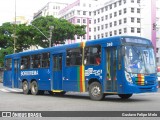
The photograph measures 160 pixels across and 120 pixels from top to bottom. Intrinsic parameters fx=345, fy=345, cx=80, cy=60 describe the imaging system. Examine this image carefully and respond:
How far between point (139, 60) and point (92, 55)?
237 centimetres

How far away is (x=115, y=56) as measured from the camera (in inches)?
612

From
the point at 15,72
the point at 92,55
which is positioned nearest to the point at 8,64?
the point at 15,72

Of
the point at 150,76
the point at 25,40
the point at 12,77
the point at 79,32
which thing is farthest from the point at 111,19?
the point at 150,76

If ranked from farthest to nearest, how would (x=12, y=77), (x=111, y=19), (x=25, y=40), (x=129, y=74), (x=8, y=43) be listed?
(x=111, y=19)
(x=8, y=43)
(x=25, y=40)
(x=12, y=77)
(x=129, y=74)

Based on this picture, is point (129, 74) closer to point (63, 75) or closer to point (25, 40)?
point (63, 75)

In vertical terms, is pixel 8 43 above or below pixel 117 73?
above

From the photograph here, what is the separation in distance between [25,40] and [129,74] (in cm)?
4360

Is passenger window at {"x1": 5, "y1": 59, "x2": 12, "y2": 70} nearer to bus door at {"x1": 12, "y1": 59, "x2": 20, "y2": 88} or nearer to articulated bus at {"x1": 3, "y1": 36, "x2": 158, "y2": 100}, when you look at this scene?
bus door at {"x1": 12, "y1": 59, "x2": 20, "y2": 88}

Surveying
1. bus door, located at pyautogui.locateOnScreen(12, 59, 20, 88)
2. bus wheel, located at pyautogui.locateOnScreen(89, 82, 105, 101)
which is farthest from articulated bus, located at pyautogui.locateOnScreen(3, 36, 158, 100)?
bus door, located at pyautogui.locateOnScreen(12, 59, 20, 88)

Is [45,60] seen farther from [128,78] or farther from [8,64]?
[128,78]

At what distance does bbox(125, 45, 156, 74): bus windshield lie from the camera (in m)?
15.2

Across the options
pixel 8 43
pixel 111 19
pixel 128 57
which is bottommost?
pixel 128 57

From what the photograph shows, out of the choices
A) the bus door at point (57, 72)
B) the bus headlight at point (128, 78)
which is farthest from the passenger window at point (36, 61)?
the bus headlight at point (128, 78)

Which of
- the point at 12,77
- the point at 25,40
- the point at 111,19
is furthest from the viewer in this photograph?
the point at 111,19
